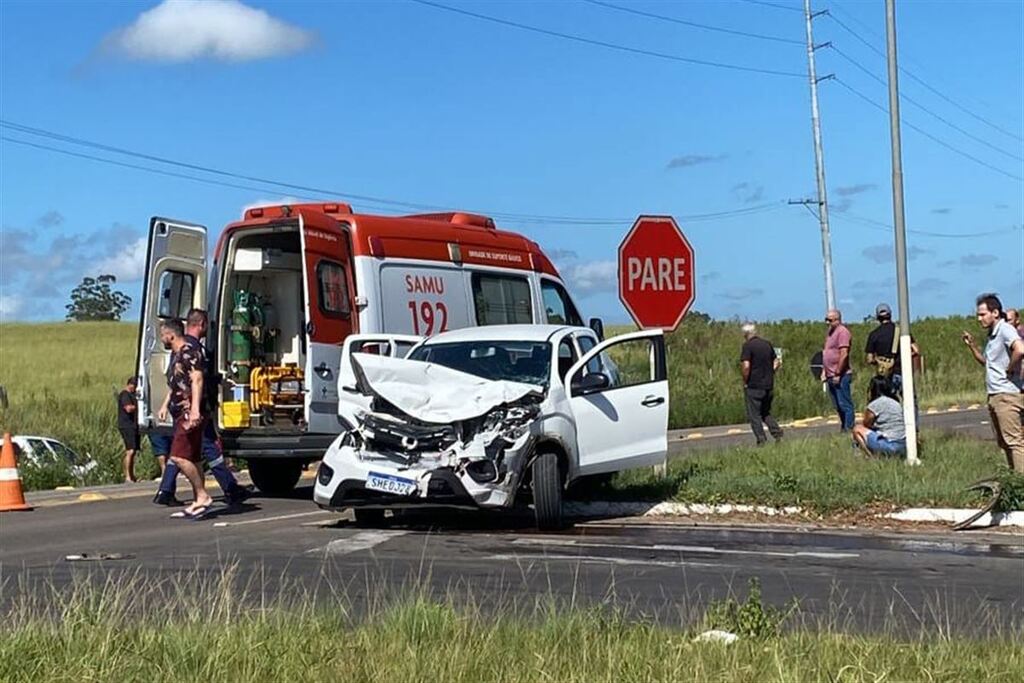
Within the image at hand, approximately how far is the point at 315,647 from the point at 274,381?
31.9ft

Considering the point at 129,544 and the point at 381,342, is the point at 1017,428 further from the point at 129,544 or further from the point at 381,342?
the point at 129,544

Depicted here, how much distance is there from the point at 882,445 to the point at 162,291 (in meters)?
8.10

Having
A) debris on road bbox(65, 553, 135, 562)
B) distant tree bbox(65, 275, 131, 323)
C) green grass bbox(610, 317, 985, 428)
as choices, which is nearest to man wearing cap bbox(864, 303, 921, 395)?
debris on road bbox(65, 553, 135, 562)

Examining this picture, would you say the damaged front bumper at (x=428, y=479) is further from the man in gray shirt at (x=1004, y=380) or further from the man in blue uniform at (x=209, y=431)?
the man in gray shirt at (x=1004, y=380)

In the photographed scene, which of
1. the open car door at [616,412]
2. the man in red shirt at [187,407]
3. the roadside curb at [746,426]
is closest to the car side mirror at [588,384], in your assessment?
the open car door at [616,412]

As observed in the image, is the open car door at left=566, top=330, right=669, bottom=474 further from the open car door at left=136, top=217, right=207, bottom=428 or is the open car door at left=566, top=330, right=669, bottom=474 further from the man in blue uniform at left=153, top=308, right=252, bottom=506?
the open car door at left=136, top=217, right=207, bottom=428

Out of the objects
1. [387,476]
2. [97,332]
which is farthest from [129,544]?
[97,332]

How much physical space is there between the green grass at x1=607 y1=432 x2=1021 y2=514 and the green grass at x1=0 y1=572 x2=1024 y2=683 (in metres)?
5.81

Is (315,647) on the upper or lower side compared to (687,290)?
lower

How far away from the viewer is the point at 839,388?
65.8ft

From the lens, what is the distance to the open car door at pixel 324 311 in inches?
575

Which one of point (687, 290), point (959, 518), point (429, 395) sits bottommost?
point (959, 518)

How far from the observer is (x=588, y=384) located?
13.2 m

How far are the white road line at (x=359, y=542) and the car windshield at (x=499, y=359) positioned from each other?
1.85 m
